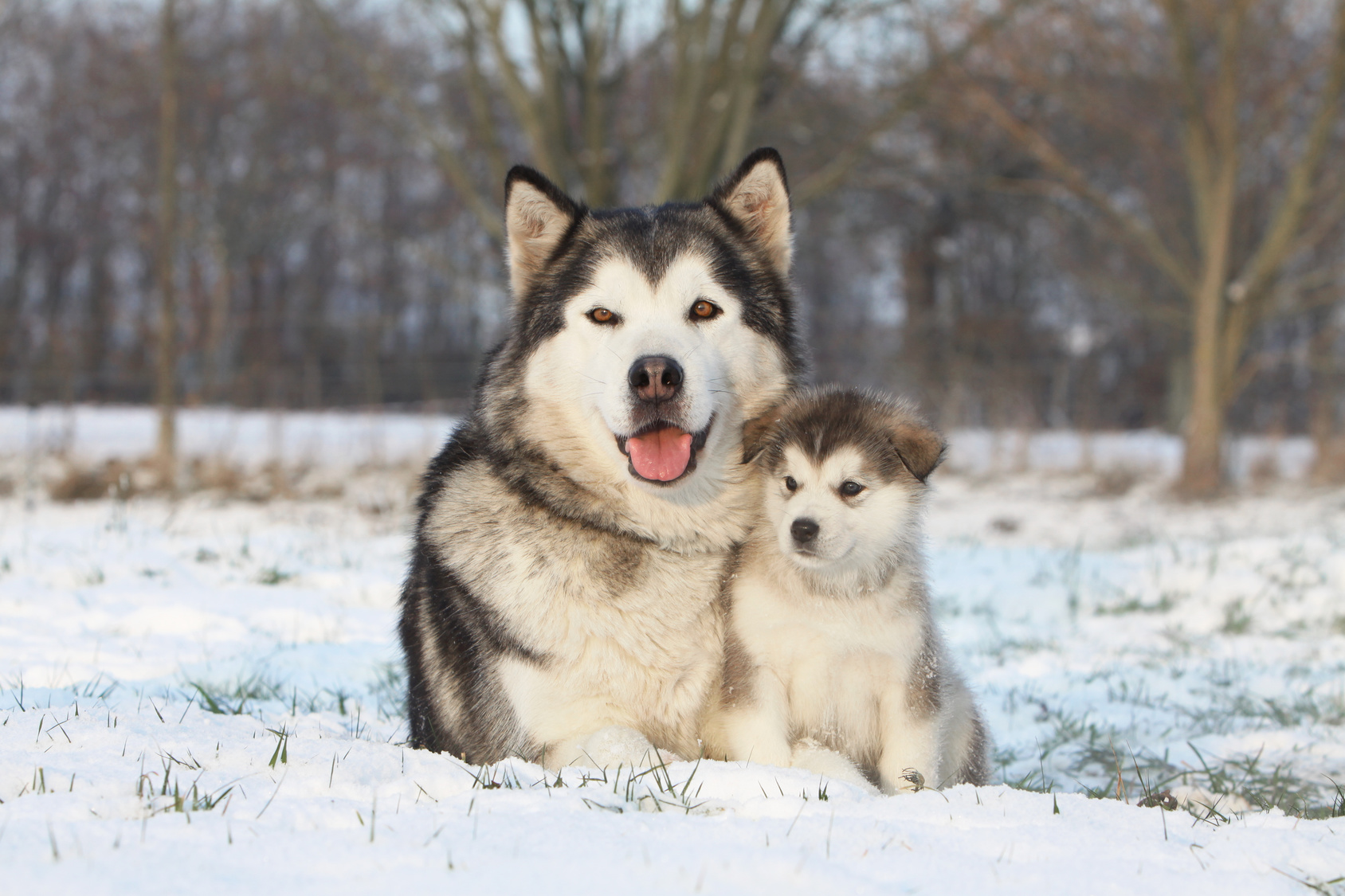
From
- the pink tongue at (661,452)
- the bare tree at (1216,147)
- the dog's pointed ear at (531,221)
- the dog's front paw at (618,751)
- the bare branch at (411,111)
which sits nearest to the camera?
the dog's front paw at (618,751)

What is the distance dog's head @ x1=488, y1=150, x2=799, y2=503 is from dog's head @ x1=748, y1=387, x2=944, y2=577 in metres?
0.13

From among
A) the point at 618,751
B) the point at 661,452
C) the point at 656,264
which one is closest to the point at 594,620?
the point at 618,751

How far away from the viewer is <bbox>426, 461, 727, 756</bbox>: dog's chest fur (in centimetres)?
296

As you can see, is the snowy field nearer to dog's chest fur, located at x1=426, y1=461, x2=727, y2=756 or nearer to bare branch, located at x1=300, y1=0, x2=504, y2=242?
dog's chest fur, located at x1=426, y1=461, x2=727, y2=756

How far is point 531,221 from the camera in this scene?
3.55 metres

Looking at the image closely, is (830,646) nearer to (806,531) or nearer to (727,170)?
(806,531)

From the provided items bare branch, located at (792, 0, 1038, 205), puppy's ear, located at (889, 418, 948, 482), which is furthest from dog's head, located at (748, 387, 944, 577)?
bare branch, located at (792, 0, 1038, 205)

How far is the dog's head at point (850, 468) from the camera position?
3.20 meters

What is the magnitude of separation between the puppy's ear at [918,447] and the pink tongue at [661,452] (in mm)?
717

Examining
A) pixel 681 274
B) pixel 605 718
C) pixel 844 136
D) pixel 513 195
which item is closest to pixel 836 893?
pixel 605 718

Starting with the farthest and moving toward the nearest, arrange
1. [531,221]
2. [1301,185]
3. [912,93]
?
[912,93], [1301,185], [531,221]

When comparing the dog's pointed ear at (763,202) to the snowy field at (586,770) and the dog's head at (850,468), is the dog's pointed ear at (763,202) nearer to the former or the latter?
the dog's head at (850,468)

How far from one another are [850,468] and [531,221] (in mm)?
1358

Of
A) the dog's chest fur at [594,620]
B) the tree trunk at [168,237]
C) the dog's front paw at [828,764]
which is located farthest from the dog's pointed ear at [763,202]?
the tree trunk at [168,237]
